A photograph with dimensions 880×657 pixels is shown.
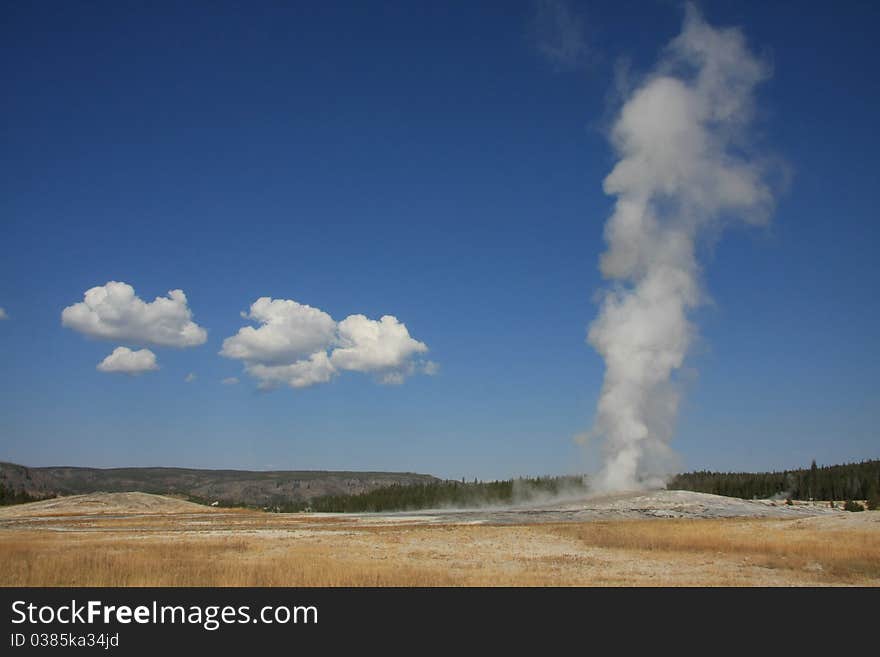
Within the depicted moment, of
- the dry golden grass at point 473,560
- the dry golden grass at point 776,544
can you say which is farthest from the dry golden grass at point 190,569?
the dry golden grass at point 776,544

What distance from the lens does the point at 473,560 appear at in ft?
92.3

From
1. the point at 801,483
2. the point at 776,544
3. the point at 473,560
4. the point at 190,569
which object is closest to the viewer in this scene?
the point at 190,569

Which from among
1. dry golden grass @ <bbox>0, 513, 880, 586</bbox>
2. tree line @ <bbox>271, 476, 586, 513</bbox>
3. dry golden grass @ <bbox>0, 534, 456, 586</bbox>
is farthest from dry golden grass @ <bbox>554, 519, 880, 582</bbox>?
tree line @ <bbox>271, 476, 586, 513</bbox>

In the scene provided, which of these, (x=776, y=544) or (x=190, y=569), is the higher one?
(x=776, y=544)

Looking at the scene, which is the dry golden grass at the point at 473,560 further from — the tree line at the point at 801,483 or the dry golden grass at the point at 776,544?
the tree line at the point at 801,483

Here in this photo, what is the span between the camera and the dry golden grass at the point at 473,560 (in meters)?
21.7

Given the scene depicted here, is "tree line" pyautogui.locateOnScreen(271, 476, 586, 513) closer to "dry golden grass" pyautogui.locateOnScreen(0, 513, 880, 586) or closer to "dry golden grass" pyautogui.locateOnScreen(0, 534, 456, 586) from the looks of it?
"dry golden grass" pyautogui.locateOnScreen(0, 513, 880, 586)

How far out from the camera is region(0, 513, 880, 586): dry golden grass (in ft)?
71.2

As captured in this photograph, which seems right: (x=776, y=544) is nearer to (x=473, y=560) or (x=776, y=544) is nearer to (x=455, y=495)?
(x=473, y=560)

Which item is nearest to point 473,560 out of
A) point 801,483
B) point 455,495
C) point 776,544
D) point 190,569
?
point 190,569
